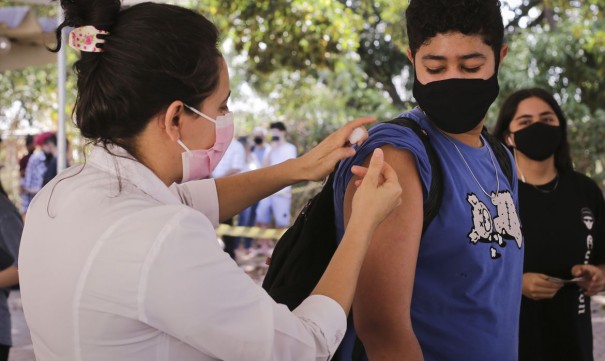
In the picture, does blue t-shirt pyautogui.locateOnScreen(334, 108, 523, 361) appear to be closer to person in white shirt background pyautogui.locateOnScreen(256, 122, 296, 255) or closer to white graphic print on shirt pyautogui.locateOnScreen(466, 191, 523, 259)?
white graphic print on shirt pyautogui.locateOnScreen(466, 191, 523, 259)

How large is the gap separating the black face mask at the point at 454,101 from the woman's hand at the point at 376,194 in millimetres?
424

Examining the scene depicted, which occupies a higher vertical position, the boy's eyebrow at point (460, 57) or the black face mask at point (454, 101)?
the boy's eyebrow at point (460, 57)

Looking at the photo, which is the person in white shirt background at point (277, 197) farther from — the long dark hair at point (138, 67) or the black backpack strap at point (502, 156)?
the long dark hair at point (138, 67)

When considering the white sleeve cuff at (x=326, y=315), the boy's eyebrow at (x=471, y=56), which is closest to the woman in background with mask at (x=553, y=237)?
the boy's eyebrow at (x=471, y=56)

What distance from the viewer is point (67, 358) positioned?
153 cm

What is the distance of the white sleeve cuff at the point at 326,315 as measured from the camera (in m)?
1.61

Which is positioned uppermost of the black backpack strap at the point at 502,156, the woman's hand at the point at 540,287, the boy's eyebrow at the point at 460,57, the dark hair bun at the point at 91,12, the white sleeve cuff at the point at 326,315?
the dark hair bun at the point at 91,12

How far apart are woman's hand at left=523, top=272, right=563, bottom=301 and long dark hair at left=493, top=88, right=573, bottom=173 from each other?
Answer: 0.69 m

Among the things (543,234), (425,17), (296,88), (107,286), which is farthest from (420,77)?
(296,88)

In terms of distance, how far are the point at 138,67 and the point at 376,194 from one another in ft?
Result: 1.98

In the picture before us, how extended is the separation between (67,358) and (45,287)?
150mm

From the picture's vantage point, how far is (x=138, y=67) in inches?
63.2

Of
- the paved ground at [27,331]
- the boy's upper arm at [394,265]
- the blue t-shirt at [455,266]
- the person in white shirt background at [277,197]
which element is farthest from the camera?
the person in white shirt background at [277,197]

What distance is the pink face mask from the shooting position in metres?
1.71
